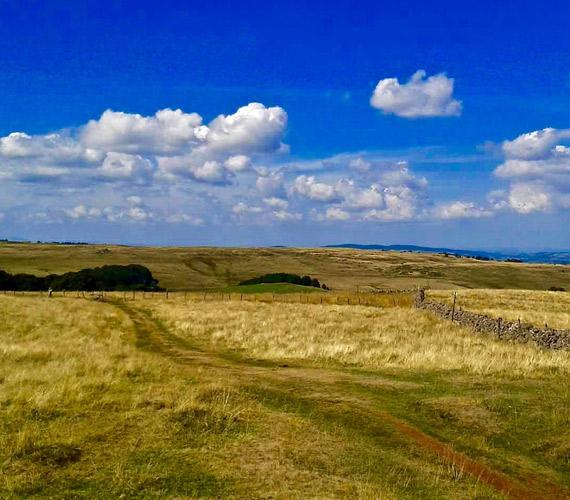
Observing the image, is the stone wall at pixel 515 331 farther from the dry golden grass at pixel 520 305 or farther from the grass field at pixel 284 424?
the dry golden grass at pixel 520 305

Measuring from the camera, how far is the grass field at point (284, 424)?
9.76 metres

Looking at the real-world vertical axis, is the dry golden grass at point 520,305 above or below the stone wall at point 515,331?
below

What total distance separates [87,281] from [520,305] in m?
71.7

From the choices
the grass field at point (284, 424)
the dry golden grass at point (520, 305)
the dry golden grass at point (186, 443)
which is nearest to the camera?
the dry golden grass at point (186, 443)

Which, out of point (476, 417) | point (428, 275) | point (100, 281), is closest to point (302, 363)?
point (476, 417)

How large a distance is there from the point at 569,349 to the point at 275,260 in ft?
553

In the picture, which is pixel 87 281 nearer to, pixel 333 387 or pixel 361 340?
pixel 361 340

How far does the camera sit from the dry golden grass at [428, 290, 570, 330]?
166ft

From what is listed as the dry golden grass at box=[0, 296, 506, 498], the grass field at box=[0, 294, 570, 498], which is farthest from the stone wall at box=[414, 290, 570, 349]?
the dry golden grass at box=[0, 296, 506, 498]

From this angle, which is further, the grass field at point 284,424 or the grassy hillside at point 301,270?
the grassy hillside at point 301,270

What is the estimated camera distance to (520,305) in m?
66.4

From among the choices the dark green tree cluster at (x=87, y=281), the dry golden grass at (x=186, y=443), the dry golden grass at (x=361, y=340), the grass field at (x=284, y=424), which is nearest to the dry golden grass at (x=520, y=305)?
the dry golden grass at (x=361, y=340)

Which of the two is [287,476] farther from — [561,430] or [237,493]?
[561,430]

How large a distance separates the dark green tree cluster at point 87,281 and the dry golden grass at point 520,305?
2262 inches
